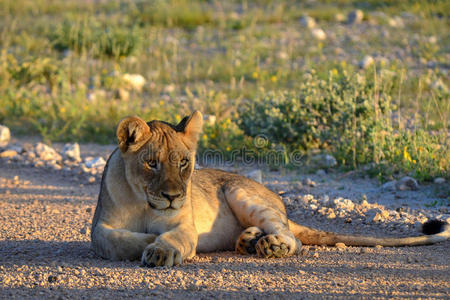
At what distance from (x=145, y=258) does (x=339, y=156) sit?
4367 mm

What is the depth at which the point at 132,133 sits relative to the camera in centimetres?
454

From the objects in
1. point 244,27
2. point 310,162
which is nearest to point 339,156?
point 310,162

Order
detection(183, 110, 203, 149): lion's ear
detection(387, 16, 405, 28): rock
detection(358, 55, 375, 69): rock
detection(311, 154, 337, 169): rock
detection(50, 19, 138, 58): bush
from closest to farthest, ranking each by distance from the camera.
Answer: detection(183, 110, 203, 149): lion's ear
detection(311, 154, 337, 169): rock
detection(358, 55, 375, 69): rock
detection(50, 19, 138, 58): bush
detection(387, 16, 405, 28): rock

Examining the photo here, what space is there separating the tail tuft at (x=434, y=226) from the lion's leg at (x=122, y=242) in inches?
93.8

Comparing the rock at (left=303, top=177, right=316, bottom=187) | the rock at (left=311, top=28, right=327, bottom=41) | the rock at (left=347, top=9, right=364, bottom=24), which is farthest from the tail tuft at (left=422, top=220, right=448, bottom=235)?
the rock at (left=347, top=9, right=364, bottom=24)

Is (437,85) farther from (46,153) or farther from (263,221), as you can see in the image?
(263,221)

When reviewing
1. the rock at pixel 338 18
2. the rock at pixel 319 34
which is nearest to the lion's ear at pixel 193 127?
the rock at pixel 319 34

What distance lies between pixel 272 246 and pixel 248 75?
7830 millimetres

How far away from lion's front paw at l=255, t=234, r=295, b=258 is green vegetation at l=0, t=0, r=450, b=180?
302 cm

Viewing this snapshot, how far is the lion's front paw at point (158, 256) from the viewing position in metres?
4.34

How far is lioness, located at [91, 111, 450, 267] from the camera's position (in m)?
4.42

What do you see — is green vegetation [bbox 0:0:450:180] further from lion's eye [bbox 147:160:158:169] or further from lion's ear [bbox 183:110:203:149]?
lion's eye [bbox 147:160:158:169]

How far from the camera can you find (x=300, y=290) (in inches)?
157

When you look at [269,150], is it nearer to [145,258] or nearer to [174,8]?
[145,258]
